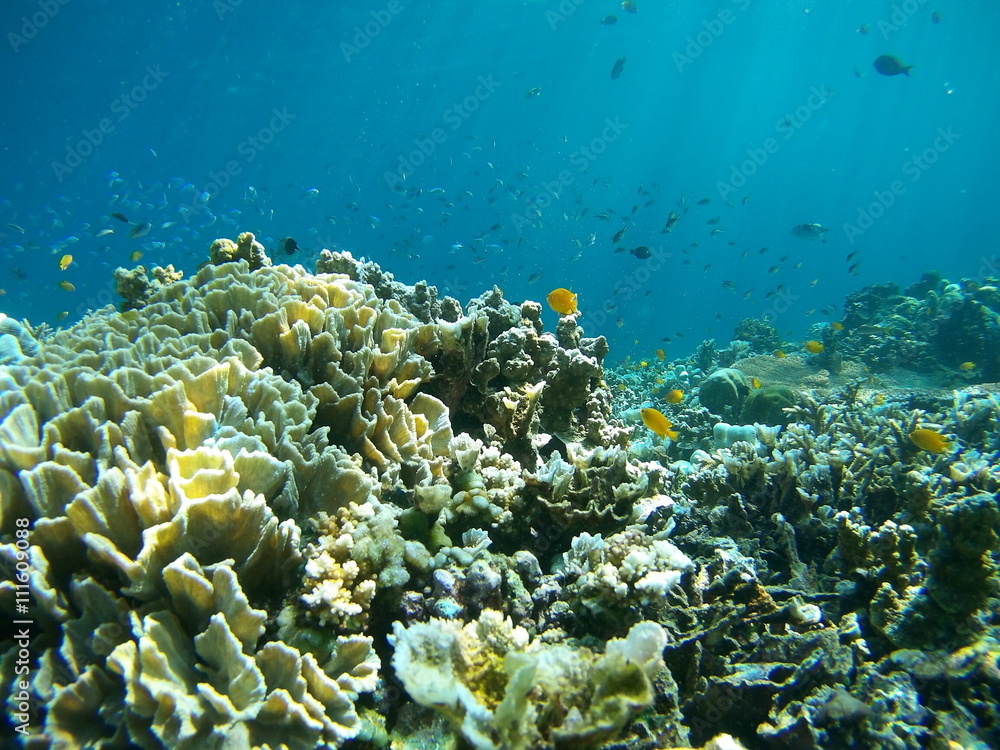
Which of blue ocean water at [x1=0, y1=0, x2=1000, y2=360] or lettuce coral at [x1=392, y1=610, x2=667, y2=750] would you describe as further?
blue ocean water at [x1=0, y1=0, x2=1000, y2=360]

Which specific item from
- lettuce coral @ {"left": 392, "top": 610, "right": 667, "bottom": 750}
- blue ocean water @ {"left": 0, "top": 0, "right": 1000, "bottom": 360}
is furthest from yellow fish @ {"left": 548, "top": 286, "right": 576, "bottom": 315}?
blue ocean water @ {"left": 0, "top": 0, "right": 1000, "bottom": 360}

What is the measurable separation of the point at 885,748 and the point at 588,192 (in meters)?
139

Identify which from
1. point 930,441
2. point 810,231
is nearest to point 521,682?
point 930,441

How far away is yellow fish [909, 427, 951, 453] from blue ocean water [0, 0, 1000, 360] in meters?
8.81

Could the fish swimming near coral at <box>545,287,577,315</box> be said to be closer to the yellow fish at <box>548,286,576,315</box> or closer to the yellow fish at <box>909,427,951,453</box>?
the yellow fish at <box>548,286,576,315</box>

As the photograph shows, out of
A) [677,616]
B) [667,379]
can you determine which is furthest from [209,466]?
[667,379]

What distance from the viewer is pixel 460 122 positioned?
8119 centimetres

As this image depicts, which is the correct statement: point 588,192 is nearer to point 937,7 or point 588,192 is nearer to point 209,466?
point 937,7

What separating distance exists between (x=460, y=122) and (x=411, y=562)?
90485mm

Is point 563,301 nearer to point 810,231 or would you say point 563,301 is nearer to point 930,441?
point 930,441

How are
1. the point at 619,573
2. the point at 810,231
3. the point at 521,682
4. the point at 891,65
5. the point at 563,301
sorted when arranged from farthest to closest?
the point at 810,231
the point at 891,65
the point at 563,301
the point at 619,573
the point at 521,682

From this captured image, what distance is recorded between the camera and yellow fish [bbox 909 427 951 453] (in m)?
4.92

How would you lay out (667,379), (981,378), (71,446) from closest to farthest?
1. (71,446)
2. (981,378)
3. (667,379)

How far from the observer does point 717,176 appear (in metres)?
134
